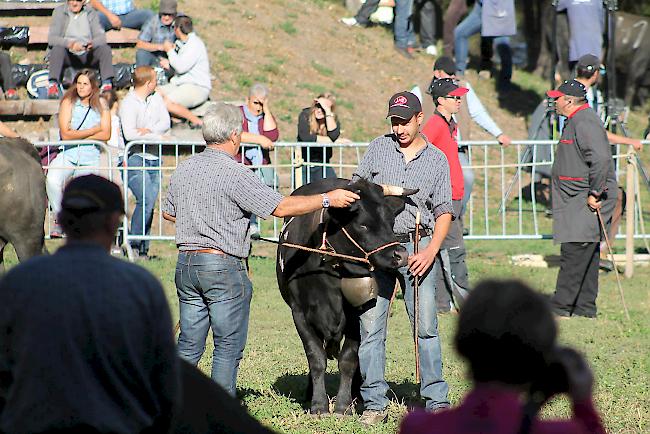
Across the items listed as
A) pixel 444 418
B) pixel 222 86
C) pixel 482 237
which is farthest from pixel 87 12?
pixel 444 418

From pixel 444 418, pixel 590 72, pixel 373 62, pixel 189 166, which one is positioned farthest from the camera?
pixel 373 62

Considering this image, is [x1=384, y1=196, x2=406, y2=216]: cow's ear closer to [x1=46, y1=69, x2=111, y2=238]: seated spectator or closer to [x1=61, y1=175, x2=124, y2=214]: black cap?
[x1=61, y1=175, x2=124, y2=214]: black cap

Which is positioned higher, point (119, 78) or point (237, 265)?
point (119, 78)

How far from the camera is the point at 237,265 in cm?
730

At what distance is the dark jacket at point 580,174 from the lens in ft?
39.0

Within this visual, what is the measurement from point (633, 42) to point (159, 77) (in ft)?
41.1

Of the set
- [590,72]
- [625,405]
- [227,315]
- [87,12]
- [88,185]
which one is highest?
[87,12]

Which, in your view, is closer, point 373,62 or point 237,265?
point 237,265

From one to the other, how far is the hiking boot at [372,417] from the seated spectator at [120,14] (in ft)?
42.8

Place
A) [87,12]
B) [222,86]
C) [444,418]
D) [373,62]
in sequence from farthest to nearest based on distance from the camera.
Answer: [373,62] → [222,86] → [87,12] → [444,418]

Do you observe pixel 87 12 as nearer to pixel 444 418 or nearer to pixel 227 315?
pixel 227 315

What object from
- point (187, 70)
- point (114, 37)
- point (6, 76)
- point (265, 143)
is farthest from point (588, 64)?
point (6, 76)

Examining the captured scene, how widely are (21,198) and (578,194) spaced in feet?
18.0

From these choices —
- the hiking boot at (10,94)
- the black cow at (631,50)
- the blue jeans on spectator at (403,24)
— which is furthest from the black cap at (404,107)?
the black cow at (631,50)
